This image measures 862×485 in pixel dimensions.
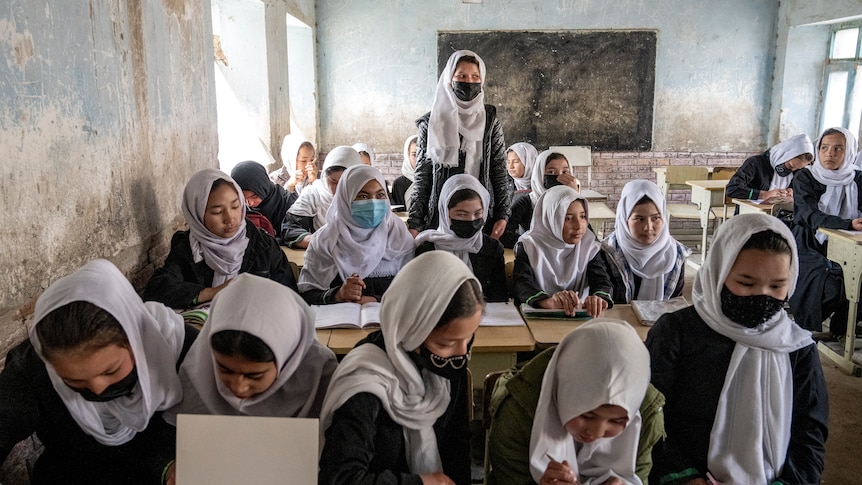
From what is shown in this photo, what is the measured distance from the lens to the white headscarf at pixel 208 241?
272cm

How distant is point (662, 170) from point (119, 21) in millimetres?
5630

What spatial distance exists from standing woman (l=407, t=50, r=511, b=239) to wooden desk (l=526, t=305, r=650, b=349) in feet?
4.16

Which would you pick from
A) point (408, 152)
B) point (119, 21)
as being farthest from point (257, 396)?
point (408, 152)

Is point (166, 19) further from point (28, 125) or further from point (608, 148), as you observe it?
point (608, 148)

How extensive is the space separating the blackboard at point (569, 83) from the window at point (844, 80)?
5.83 ft

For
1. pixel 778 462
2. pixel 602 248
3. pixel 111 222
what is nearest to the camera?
pixel 778 462

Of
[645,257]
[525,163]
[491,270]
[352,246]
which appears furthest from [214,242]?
[525,163]

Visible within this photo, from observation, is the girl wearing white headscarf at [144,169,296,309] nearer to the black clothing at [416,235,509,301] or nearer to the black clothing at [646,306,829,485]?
the black clothing at [416,235,509,301]

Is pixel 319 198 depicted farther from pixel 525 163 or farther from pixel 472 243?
pixel 525 163

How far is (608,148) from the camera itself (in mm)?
7574

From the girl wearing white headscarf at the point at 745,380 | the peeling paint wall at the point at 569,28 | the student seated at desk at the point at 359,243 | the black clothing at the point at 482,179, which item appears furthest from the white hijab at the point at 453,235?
the peeling paint wall at the point at 569,28

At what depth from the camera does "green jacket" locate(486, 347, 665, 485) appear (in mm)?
1466

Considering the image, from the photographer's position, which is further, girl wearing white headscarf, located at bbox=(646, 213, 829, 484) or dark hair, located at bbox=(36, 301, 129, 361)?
girl wearing white headscarf, located at bbox=(646, 213, 829, 484)

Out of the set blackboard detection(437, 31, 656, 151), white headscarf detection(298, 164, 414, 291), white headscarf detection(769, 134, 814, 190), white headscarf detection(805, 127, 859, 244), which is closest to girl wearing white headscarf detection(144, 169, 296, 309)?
white headscarf detection(298, 164, 414, 291)
